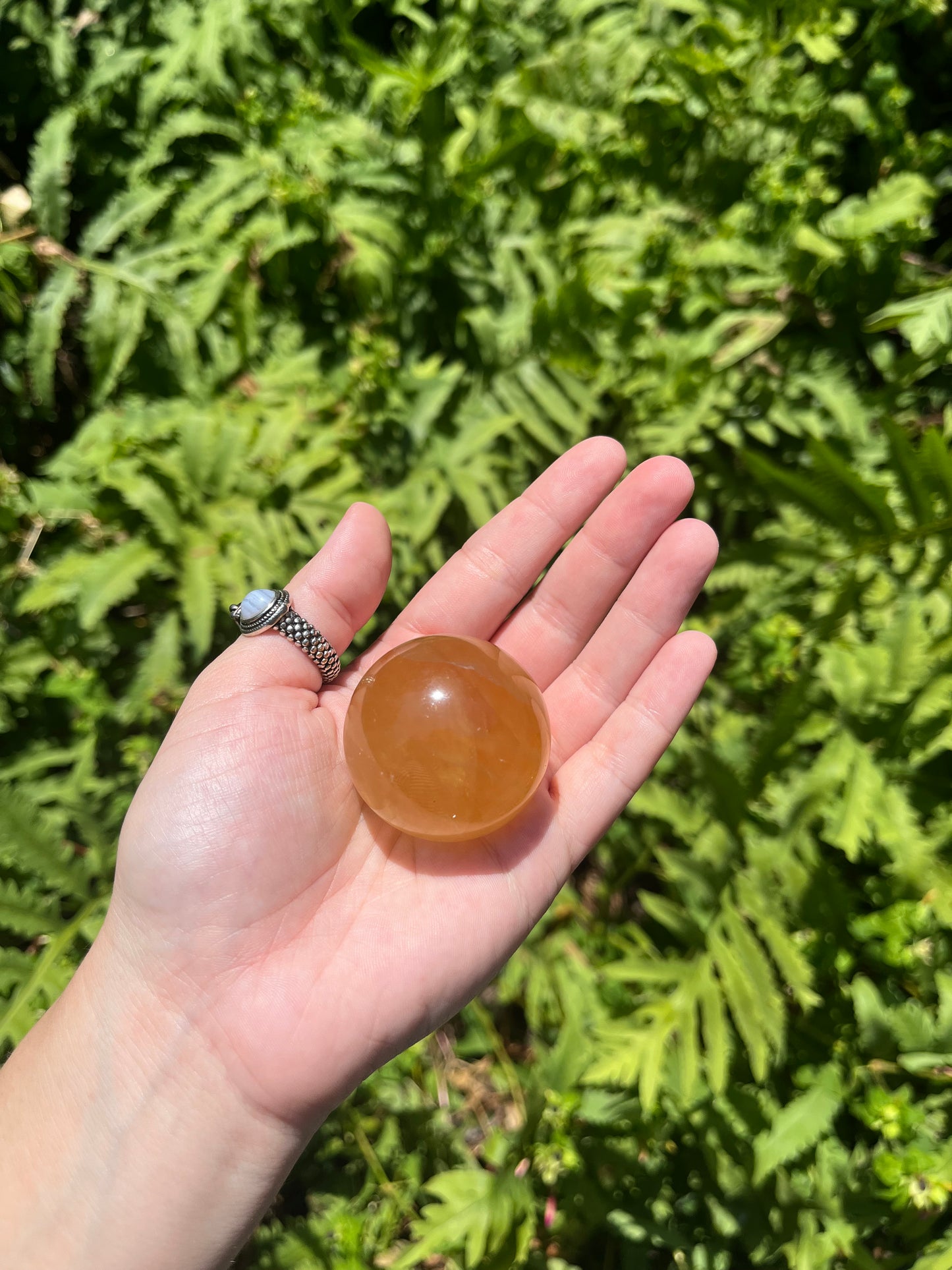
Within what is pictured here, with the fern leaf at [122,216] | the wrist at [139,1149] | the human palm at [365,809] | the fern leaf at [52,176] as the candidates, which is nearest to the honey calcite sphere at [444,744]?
the human palm at [365,809]

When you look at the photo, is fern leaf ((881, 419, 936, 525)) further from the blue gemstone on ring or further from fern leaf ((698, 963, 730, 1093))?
the blue gemstone on ring

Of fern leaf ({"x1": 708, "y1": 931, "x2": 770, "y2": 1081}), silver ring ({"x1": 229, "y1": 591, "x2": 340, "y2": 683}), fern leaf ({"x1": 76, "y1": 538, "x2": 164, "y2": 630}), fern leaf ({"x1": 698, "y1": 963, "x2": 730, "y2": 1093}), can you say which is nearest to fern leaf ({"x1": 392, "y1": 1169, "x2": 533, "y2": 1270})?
fern leaf ({"x1": 698, "y1": 963, "x2": 730, "y2": 1093})

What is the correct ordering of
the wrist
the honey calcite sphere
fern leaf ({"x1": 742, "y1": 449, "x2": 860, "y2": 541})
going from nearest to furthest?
the wrist < the honey calcite sphere < fern leaf ({"x1": 742, "y1": 449, "x2": 860, "y2": 541})

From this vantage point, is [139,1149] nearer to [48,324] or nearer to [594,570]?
[594,570]

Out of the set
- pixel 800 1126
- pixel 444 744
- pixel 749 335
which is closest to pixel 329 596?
pixel 444 744

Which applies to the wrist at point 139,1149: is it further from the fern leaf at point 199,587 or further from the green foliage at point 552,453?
the fern leaf at point 199,587

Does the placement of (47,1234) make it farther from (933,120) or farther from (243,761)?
(933,120)

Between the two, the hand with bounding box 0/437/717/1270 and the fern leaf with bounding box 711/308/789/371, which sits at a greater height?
the hand with bounding box 0/437/717/1270
